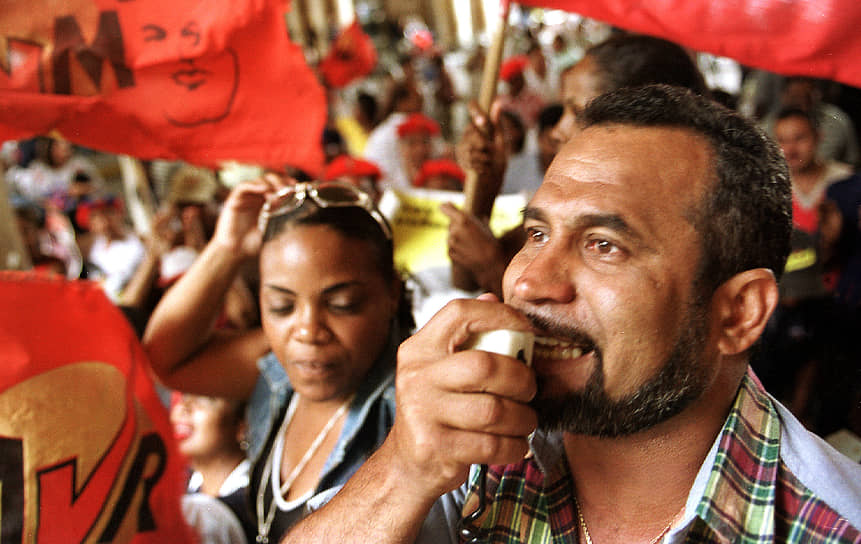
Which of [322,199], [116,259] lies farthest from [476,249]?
[116,259]

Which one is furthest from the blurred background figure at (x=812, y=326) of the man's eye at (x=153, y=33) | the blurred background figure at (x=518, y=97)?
the blurred background figure at (x=518, y=97)

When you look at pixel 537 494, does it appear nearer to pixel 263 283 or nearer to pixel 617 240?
pixel 617 240

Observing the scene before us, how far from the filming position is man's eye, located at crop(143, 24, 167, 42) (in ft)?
7.39

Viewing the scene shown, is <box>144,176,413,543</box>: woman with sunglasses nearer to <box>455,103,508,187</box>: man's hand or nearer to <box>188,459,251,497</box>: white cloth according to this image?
<box>188,459,251,497</box>: white cloth

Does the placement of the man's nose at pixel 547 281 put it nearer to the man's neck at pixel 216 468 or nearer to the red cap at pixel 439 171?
the man's neck at pixel 216 468

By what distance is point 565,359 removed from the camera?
1.15 meters

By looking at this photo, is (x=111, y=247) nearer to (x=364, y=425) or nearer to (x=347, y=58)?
(x=347, y=58)

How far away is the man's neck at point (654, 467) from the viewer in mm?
1247

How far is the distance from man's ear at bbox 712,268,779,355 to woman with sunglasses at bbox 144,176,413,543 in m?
0.85

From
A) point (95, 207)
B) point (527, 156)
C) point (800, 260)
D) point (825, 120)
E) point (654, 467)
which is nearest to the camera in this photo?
point (654, 467)

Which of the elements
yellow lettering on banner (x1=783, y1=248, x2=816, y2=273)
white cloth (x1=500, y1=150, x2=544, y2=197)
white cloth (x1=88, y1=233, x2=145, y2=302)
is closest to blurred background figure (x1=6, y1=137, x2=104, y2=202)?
white cloth (x1=88, y1=233, x2=145, y2=302)

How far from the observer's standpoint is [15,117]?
2.03 metres

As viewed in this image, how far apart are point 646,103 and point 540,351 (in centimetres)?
47

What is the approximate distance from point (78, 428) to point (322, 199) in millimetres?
807
